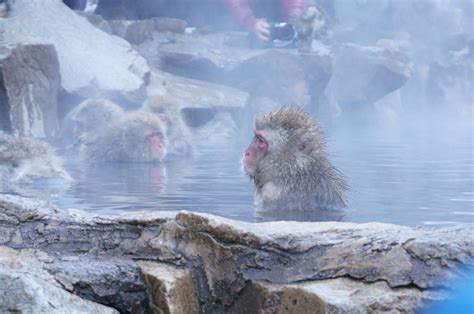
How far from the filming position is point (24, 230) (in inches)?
103

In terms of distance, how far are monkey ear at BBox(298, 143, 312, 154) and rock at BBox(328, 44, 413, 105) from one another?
929 cm

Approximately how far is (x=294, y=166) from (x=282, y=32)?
726 cm

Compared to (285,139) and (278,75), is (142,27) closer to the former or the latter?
(278,75)

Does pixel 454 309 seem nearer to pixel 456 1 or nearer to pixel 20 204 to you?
pixel 20 204

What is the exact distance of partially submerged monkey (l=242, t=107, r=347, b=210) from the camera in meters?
4.37

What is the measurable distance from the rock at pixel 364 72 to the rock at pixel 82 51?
14.9 feet

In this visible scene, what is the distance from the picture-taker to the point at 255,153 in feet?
14.6

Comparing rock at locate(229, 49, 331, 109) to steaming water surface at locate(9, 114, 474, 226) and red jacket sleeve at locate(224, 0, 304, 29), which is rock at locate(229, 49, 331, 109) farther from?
steaming water surface at locate(9, 114, 474, 226)

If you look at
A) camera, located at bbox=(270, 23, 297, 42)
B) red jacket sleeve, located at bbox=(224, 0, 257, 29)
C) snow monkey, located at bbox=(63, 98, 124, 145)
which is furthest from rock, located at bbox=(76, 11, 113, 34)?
snow monkey, located at bbox=(63, 98, 124, 145)

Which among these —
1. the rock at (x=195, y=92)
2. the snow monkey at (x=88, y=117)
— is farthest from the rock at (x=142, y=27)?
the snow monkey at (x=88, y=117)

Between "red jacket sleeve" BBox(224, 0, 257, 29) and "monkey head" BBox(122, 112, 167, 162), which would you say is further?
"red jacket sleeve" BBox(224, 0, 257, 29)

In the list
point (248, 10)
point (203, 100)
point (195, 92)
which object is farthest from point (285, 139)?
point (248, 10)

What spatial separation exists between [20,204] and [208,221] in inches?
20.6

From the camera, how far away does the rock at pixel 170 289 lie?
2.40 m
